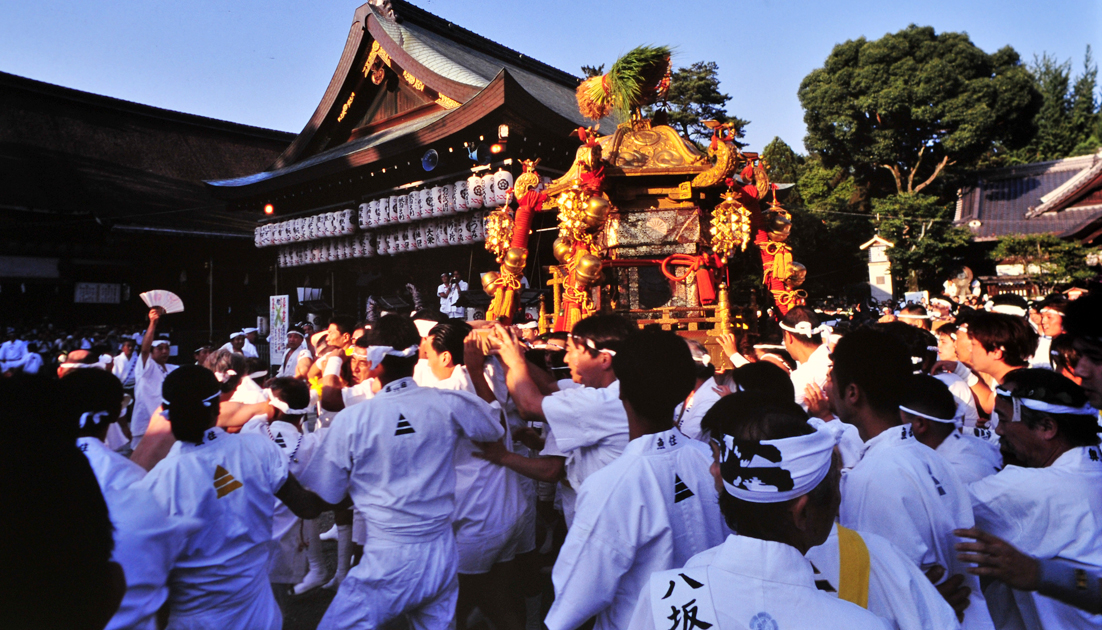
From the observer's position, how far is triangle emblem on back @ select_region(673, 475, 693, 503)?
1966 millimetres

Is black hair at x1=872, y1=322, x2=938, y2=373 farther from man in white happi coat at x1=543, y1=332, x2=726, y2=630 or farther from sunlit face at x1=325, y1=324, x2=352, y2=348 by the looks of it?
sunlit face at x1=325, y1=324, x2=352, y2=348

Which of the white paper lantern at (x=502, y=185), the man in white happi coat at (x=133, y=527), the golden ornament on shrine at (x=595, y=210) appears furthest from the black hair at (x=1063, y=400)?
the white paper lantern at (x=502, y=185)

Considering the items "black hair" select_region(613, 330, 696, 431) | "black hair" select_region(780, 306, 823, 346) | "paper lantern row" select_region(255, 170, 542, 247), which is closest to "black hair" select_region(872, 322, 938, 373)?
"black hair" select_region(780, 306, 823, 346)

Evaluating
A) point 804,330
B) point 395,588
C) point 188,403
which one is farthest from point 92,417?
point 804,330

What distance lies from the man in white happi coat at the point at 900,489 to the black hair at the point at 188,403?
2433 mm

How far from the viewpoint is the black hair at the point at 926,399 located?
2.36 metres

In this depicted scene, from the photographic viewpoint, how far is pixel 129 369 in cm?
900

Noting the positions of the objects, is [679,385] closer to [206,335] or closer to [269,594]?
[269,594]

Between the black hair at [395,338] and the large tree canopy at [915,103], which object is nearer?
the black hair at [395,338]

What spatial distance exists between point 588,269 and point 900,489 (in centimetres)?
474

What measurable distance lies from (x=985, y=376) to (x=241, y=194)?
1550 cm

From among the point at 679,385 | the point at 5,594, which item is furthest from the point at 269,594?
the point at 679,385

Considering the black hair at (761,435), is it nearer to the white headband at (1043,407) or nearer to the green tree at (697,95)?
the white headband at (1043,407)

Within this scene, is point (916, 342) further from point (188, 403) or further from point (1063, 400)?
Result: point (188, 403)
